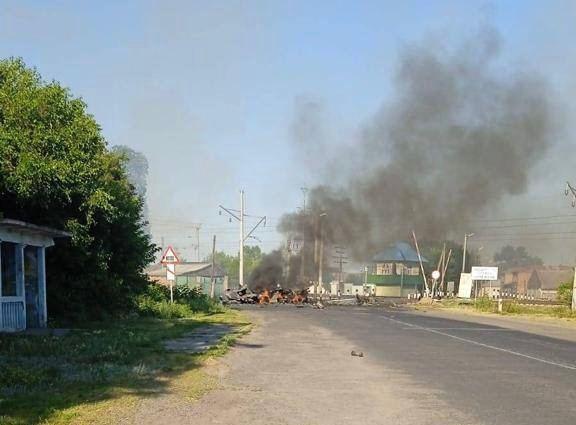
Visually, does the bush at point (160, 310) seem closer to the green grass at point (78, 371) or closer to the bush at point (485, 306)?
the green grass at point (78, 371)

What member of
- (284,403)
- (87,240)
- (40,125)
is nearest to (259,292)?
(87,240)

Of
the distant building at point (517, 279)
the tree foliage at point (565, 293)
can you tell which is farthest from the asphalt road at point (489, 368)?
the distant building at point (517, 279)

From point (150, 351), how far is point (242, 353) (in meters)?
2.00

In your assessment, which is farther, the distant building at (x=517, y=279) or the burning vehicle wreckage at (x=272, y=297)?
the distant building at (x=517, y=279)

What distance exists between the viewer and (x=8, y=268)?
17797mm

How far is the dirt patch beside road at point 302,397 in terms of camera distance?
736 centimetres

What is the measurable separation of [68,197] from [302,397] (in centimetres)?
1128

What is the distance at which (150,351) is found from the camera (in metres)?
12.8

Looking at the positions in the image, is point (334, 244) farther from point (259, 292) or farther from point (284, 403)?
point (284, 403)

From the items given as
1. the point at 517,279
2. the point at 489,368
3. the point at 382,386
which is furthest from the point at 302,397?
the point at 517,279

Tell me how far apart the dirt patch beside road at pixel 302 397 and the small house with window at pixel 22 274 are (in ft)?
20.2

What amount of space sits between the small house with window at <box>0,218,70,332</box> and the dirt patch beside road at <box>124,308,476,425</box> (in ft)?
20.2

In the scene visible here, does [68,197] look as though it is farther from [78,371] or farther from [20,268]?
[78,371]

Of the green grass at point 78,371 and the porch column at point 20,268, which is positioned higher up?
the porch column at point 20,268
